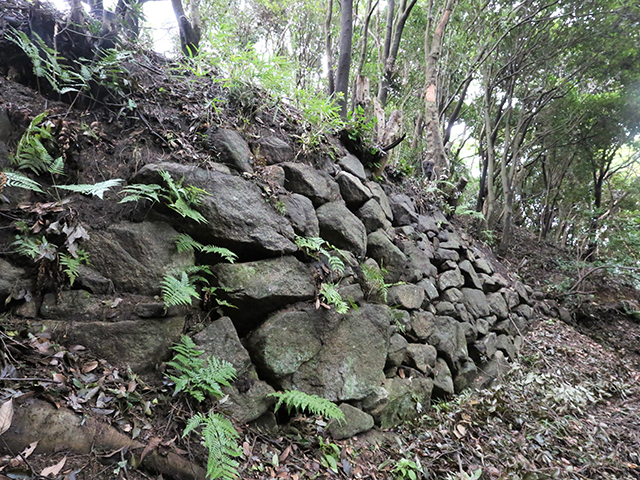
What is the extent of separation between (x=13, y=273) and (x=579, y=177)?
19.3 metres

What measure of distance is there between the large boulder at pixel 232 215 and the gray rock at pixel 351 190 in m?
1.44

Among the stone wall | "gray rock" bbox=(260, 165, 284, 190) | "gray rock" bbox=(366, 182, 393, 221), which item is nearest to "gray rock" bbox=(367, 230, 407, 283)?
the stone wall

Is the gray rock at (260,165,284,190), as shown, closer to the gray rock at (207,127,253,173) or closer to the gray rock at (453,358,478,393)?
the gray rock at (207,127,253,173)

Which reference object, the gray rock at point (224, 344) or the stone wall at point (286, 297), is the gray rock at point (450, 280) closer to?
the stone wall at point (286, 297)

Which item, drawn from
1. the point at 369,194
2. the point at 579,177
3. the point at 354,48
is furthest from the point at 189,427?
the point at 579,177

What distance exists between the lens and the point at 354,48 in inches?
480

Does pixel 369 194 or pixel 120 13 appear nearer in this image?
pixel 120 13

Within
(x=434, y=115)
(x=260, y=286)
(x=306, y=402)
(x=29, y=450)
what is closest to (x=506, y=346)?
(x=306, y=402)

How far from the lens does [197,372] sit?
8.52ft

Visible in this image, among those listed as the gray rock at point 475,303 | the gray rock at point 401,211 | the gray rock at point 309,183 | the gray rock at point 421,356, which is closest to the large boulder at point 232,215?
the gray rock at point 309,183

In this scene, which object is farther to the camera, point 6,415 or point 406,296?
point 406,296

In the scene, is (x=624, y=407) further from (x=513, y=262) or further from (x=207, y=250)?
(x=207, y=250)

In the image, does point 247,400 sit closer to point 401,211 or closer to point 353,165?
point 353,165

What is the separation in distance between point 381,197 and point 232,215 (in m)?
3.03
